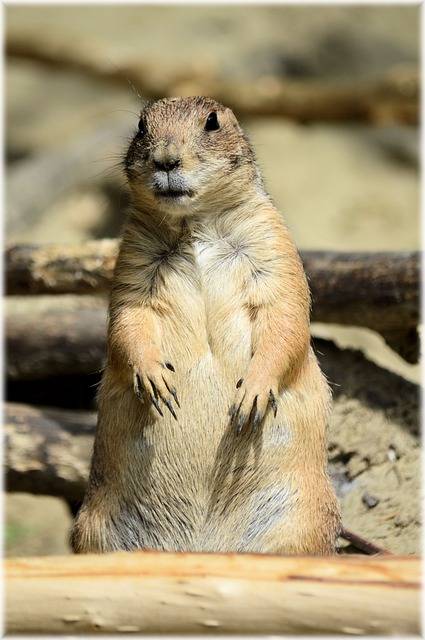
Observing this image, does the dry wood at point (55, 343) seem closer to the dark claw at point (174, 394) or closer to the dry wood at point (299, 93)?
the dark claw at point (174, 394)

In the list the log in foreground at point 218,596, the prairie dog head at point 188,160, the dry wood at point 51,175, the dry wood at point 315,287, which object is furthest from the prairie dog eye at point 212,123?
the dry wood at point 51,175

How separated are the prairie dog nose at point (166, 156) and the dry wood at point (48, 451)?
285cm

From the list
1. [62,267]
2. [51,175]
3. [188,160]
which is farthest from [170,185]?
[51,175]

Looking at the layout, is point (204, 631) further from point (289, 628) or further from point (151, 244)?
point (151, 244)

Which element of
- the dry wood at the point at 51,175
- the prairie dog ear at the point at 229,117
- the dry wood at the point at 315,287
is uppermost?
the dry wood at the point at 51,175

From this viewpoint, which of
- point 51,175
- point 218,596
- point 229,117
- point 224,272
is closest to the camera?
point 218,596

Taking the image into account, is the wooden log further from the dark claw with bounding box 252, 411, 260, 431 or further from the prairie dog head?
the dark claw with bounding box 252, 411, 260, 431

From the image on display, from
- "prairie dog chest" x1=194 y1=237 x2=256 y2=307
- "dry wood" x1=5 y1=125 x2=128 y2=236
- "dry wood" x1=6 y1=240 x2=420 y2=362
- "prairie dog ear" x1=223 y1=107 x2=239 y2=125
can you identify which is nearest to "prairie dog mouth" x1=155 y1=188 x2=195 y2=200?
"prairie dog chest" x1=194 y1=237 x2=256 y2=307

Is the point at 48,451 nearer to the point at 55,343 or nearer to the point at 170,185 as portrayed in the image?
the point at 55,343

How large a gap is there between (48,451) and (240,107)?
287 inches

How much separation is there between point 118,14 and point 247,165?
40.2 feet

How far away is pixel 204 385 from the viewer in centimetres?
457

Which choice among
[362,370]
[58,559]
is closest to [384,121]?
[362,370]

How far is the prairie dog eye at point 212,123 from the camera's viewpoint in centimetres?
479
